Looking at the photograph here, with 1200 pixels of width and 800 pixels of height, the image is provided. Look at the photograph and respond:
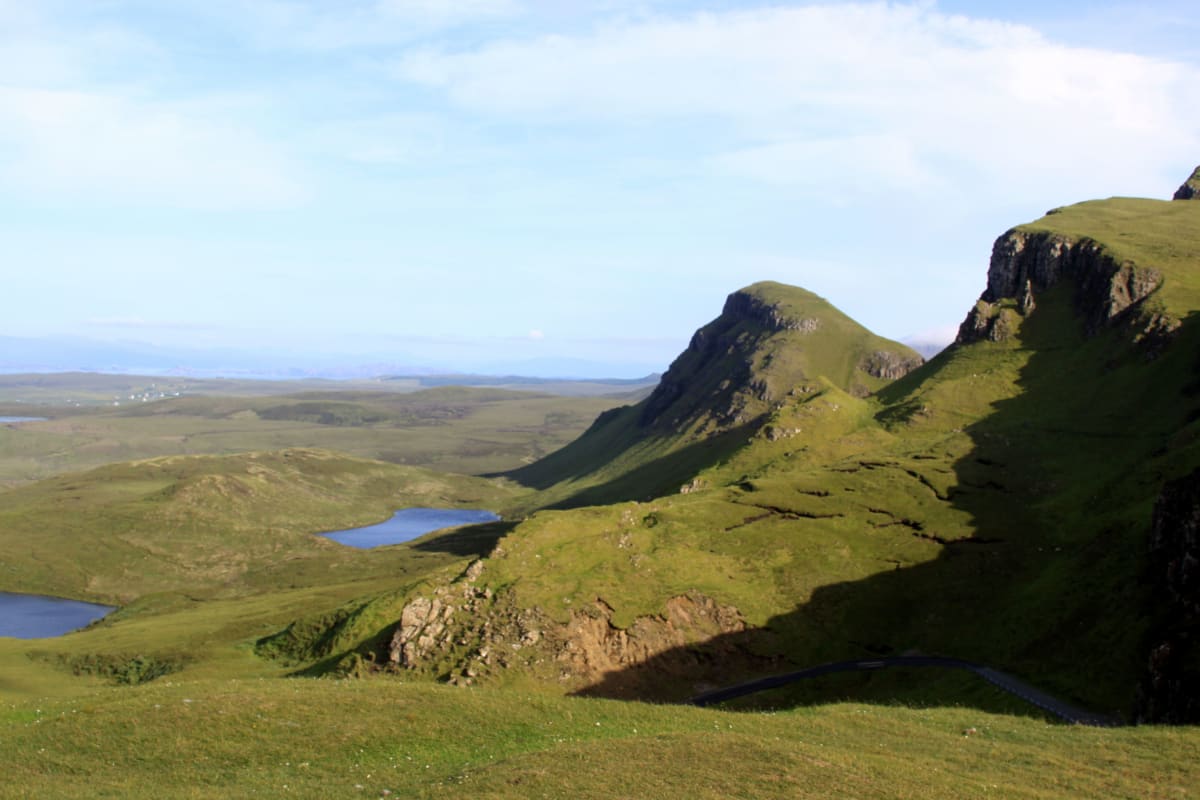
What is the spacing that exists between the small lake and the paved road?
5561 inches

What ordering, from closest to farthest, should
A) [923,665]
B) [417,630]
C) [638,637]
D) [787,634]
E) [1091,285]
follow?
[923,665] → [417,630] → [638,637] → [787,634] → [1091,285]

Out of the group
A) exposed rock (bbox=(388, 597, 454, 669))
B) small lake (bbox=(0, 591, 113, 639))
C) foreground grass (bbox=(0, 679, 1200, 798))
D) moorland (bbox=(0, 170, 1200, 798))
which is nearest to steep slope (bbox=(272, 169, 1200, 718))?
exposed rock (bbox=(388, 597, 454, 669))

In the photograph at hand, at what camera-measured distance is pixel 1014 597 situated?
9019 centimetres

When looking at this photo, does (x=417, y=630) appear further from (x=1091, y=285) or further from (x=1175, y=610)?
(x=1091, y=285)

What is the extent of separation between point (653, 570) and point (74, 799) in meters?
66.5

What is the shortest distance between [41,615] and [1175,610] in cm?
19844

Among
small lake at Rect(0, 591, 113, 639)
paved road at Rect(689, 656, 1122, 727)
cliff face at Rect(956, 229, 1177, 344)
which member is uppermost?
cliff face at Rect(956, 229, 1177, 344)

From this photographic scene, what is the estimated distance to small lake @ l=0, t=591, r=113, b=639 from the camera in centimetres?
16462

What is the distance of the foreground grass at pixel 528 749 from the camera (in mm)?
33688

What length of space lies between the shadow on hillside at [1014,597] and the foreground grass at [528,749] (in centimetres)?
2565

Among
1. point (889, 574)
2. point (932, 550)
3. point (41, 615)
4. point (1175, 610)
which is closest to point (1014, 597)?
point (889, 574)

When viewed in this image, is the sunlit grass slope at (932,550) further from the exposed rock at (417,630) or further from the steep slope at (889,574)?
the exposed rock at (417,630)

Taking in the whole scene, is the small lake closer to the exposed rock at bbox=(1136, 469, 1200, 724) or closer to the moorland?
the moorland

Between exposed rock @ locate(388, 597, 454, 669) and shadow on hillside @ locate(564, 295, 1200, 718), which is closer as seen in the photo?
shadow on hillside @ locate(564, 295, 1200, 718)
